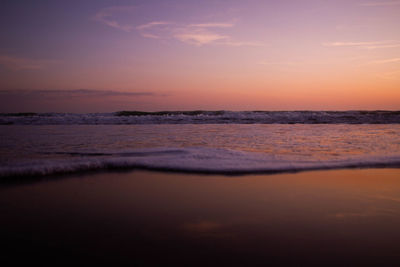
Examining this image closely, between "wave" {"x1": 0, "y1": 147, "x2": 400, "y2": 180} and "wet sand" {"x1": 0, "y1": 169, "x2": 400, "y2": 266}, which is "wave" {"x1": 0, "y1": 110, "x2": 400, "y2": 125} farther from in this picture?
"wet sand" {"x1": 0, "y1": 169, "x2": 400, "y2": 266}

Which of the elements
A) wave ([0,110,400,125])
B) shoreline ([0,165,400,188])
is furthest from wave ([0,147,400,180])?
wave ([0,110,400,125])

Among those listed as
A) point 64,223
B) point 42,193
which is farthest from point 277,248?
point 42,193

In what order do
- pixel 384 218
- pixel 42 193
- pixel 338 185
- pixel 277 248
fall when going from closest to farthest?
pixel 277 248
pixel 384 218
pixel 42 193
pixel 338 185

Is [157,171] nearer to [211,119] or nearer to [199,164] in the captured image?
[199,164]

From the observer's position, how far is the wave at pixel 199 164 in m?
4.07

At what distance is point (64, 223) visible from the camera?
7.65 feet

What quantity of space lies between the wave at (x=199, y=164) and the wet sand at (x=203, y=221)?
0.51 metres

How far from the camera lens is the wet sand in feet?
6.09

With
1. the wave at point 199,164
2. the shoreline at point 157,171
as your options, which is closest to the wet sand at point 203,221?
the shoreline at point 157,171

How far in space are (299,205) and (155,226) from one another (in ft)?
4.44

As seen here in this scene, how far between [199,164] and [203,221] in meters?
2.15

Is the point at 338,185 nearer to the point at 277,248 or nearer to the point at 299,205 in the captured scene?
the point at 299,205

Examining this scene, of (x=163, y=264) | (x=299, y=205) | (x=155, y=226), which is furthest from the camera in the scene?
(x=299, y=205)

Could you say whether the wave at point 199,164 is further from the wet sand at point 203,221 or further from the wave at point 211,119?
the wave at point 211,119
